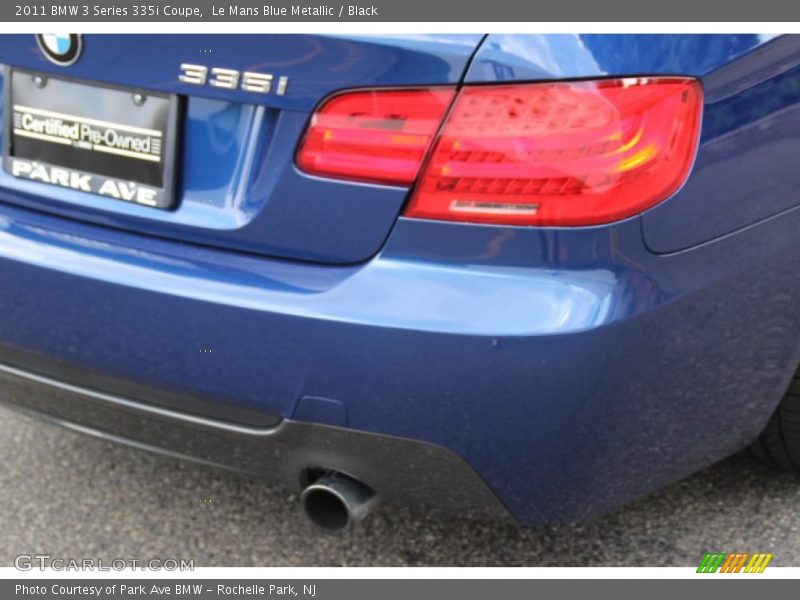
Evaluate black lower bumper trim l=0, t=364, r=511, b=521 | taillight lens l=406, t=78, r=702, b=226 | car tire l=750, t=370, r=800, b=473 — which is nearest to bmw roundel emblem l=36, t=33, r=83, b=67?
black lower bumper trim l=0, t=364, r=511, b=521

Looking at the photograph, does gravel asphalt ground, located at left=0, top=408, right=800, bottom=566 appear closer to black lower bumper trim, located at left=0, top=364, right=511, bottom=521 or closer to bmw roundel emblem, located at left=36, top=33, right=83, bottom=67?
black lower bumper trim, located at left=0, top=364, right=511, bottom=521

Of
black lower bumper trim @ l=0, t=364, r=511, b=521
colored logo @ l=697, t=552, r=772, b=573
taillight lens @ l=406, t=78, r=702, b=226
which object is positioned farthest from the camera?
colored logo @ l=697, t=552, r=772, b=573

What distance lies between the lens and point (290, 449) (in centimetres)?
212

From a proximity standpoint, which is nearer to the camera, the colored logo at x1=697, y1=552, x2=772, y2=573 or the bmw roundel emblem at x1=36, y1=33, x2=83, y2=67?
the bmw roundel emblem at x1=36, y1=33, x2=83, y2=67

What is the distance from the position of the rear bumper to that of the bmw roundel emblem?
1.07ft

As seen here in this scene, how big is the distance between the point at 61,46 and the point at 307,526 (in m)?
1.25

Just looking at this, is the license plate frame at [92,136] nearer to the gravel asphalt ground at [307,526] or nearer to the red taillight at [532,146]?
the red taillight at [532,146]

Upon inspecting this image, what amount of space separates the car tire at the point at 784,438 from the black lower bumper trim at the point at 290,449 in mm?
851

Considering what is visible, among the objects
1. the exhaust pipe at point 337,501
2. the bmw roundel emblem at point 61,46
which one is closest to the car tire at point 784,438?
the exhaust pipe at point 337,501

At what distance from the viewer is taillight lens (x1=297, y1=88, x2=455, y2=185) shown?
1907 millimetres

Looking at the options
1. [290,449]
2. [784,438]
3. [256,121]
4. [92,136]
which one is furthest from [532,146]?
[784,438]

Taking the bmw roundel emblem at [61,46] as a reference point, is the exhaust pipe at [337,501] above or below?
below

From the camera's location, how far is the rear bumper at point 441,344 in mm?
1903

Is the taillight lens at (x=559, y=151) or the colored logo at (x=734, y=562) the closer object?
the taillight lens at (x=559, y=151)
